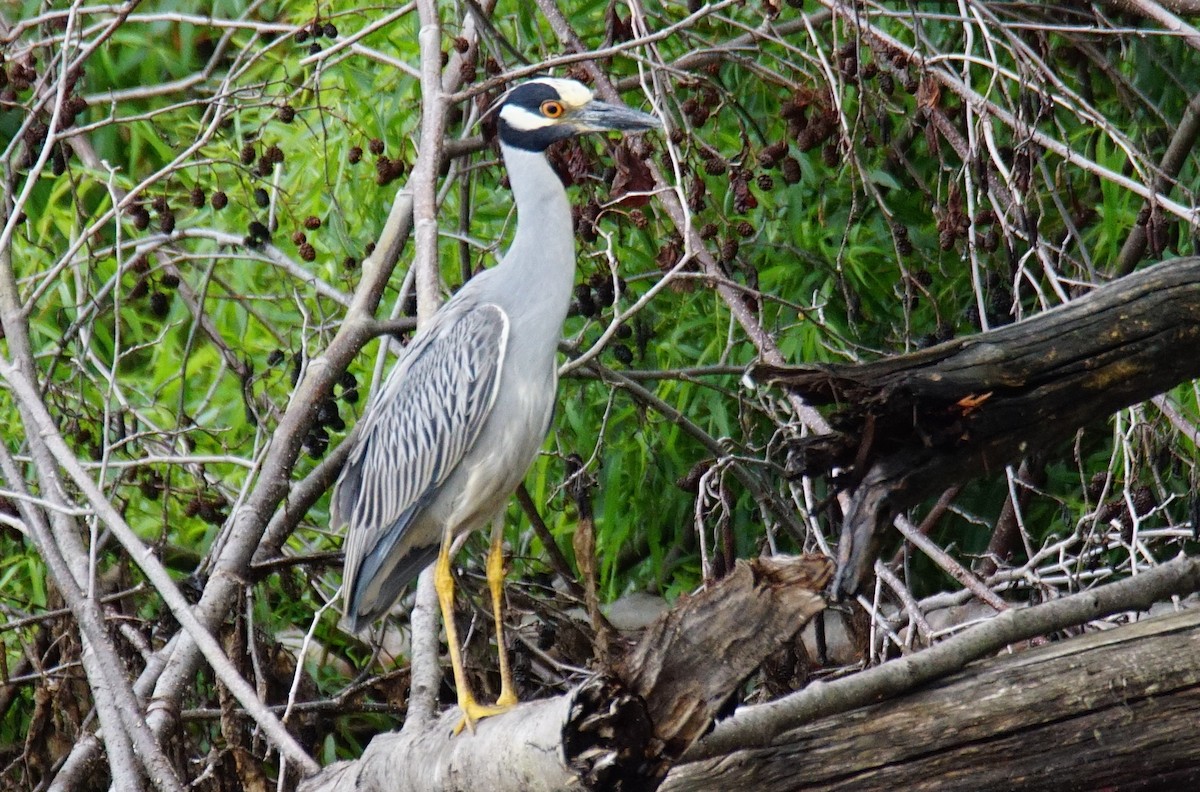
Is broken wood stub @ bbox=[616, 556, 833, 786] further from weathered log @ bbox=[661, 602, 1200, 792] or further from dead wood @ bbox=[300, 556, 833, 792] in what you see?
weathered log @ bbox=[661, 602, 1200, 792]

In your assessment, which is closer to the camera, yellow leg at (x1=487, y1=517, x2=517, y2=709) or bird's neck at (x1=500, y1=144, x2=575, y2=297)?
yellow leg at (x1=487, y1=517, x2=517, y2=709)

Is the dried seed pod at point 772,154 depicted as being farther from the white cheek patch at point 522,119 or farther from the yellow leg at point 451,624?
the yellow leg at point 451,624

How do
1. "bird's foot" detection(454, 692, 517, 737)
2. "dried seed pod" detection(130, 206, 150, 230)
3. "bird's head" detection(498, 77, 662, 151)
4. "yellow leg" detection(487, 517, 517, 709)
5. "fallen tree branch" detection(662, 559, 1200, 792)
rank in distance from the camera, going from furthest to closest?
"dried seed pod" detection(130, 206, 150, 230) → "bird's head" detection(498, 77, 662, 151) → "yellow leg" detection(487, 517, 517, 709) → "bird's foot" detection(454, 692, 517, 737) → "fallen tree branch" detection(662, 559, 1200, 792)

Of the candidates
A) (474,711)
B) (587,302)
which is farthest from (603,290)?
(474,711)

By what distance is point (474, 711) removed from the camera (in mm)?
2646

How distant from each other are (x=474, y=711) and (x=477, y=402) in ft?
2.62

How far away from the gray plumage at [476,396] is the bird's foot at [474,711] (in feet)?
1.41

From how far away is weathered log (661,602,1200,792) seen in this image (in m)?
2.24

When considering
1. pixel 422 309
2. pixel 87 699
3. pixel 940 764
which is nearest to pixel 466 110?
pixel 422 309

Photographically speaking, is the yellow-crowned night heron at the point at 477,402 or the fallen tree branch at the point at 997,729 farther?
the yellow-crowned night heron at the point at 477,402

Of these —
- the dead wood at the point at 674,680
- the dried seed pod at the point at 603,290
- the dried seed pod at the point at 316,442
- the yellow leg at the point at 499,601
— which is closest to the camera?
the dead wood at the point at 674,680

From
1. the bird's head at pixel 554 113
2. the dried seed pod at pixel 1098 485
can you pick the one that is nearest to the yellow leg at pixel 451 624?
the bird's head at pixel 554 113

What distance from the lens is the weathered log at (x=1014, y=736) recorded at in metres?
2.24

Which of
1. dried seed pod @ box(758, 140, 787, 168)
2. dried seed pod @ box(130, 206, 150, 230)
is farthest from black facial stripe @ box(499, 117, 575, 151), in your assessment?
dried seed pod @ box(130, 206, 150, 230)
